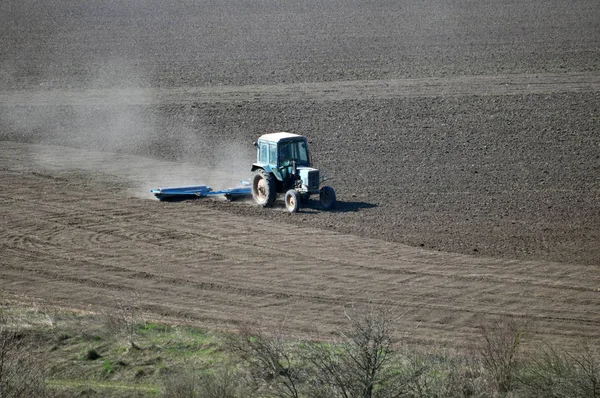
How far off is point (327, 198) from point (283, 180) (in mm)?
1334

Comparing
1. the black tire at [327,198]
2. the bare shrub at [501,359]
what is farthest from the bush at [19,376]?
the black tire at [327,198]

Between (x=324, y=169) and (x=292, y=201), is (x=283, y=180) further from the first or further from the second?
(x=324, y=169)

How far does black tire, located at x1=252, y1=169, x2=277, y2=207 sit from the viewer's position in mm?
23297

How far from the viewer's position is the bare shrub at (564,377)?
1062 centimetres

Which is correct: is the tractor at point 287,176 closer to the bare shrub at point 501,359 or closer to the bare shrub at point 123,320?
the bare shrub at point 123,320

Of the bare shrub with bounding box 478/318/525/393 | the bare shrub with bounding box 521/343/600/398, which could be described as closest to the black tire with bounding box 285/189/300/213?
the bare shrub with bounding box 478/318/525/393

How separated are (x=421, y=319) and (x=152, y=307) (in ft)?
15.9

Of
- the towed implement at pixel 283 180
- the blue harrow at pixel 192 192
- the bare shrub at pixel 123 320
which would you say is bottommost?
the bare shrub at pixel 123 320

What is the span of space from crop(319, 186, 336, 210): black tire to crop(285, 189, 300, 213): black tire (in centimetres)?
65

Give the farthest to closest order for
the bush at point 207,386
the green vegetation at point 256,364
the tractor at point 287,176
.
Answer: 1. the tractor at point 287,176
2. the bush at point 207,386
3. the green vegetation at point 256,364

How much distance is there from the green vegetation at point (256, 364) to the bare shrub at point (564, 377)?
13 mm

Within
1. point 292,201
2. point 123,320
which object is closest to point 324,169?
point 292,201

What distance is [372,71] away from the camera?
45750mm

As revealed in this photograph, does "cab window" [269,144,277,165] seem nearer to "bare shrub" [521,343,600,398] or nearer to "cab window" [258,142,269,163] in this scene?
"cab window" [258,142,269,163]
